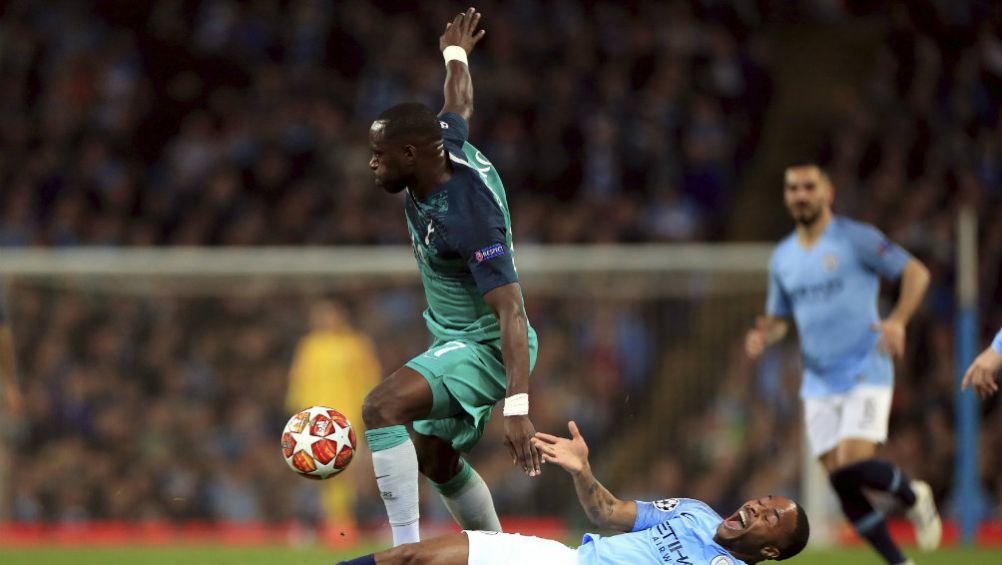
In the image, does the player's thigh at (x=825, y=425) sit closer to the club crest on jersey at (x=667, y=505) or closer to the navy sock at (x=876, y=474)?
the navy sock at (x=876, y=474)

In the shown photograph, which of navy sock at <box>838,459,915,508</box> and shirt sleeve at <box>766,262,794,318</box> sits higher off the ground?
shirt sleeve at <box>766,262,794,318</box>

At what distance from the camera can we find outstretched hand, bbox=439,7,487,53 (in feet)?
23.5

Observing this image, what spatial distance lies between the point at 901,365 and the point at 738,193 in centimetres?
439

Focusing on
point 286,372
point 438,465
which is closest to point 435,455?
point 438,465

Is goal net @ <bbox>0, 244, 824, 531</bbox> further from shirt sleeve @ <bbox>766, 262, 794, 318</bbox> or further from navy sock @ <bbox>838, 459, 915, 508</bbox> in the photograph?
navy sock @ <bbox>838, 459, 915, 508</bbox>

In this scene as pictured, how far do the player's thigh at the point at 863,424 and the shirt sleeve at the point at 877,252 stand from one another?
684mm

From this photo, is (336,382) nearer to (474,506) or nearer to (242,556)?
(242,556)

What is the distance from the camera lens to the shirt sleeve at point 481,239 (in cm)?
601

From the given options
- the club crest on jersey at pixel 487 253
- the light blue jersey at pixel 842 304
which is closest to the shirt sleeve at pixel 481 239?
the club crest on jersey at pixel 487 253

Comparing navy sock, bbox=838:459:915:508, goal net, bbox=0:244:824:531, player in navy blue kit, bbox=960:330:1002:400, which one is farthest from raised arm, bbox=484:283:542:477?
goal net, bbox=0:244:824:531

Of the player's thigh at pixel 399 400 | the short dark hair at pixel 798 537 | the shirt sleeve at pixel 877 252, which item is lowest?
the short dark hair at pixel 798 537

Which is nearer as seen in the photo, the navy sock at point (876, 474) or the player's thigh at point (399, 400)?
the player's thigh at point (399, 400)

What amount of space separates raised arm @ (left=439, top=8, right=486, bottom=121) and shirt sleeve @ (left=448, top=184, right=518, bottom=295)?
768 mm

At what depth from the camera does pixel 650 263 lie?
13297 millimetres
